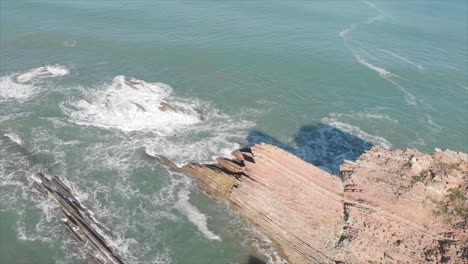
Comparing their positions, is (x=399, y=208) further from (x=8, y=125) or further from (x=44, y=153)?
(x=8, y=125)

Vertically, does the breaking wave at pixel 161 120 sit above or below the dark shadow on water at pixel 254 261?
above

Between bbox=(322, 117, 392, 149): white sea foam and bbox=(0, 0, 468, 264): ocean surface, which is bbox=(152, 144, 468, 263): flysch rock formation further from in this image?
bbox=(322, 117, 392, 149): white sea foam

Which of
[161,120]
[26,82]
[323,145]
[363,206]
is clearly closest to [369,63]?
[323,145]

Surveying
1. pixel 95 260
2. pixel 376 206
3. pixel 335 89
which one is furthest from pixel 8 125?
pixel 335 89

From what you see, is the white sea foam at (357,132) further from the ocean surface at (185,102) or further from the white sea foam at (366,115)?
the white sea foam at (366,115)

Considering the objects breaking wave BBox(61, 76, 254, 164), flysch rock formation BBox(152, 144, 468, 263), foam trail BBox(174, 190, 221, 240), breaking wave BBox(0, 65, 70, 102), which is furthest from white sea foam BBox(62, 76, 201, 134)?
flysch rock formation BBox(152, 144, 468, 263)

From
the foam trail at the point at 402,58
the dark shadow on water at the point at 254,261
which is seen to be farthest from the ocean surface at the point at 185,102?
the foam trail at the point at 402,58
